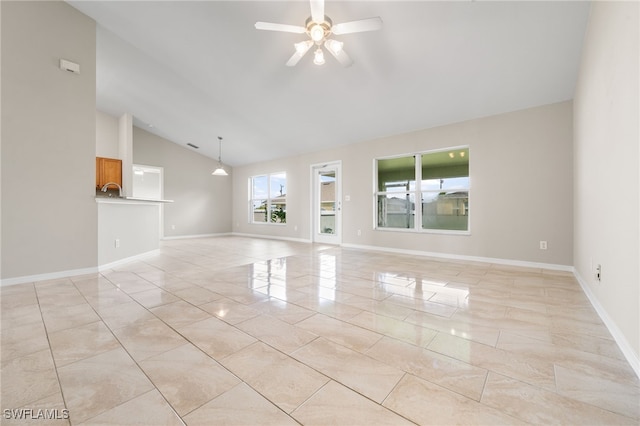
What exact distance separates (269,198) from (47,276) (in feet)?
18.1

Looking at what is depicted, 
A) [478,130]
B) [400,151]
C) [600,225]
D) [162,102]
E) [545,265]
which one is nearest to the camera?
[600,225]

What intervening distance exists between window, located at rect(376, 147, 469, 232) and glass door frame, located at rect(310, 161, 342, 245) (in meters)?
1.09

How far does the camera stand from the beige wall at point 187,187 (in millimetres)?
7473

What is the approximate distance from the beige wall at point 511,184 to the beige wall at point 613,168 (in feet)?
3.30

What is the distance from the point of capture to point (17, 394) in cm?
117

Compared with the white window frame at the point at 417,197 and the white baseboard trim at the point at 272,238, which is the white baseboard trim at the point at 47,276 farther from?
the white window frame at the point at 417,197

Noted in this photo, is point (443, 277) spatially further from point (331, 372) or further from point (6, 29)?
point (6, 29)

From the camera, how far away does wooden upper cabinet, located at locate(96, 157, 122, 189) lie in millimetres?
5527

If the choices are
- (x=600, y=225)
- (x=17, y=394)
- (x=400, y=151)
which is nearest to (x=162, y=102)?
(x=400, y=151)

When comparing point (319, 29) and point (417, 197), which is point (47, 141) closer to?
point (319, 29)

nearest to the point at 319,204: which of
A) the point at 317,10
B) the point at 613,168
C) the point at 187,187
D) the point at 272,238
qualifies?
the point at 272,238

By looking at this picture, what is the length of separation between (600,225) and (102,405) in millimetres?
3479

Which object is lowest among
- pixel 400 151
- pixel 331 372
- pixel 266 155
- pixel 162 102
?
pixel 331 372

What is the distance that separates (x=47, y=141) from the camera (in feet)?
10.3
